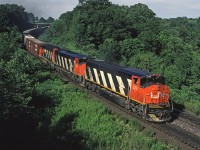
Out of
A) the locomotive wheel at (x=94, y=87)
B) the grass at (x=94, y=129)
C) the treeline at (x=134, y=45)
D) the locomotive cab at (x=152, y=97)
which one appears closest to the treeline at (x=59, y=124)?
the grass at (x=94, y=129)

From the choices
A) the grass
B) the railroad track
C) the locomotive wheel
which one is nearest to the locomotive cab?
the railroad track

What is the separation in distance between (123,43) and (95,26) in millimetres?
11851

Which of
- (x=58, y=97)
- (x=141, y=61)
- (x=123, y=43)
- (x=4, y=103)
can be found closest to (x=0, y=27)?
(x=123, y=43)

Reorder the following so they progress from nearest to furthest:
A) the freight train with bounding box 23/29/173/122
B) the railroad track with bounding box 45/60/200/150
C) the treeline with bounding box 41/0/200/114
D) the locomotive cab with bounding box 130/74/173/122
Result: the railroad track with bounding box 45/60/200/150
the locomotive cab with bounding box 130/74/173/122
the freight train with bounding box 23/29/173/122
the treeline with bounding box 41/0/200/114

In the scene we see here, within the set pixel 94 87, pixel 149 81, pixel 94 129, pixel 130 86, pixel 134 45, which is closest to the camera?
pixel 94 129

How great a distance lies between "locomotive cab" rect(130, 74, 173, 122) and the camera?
21792 mm

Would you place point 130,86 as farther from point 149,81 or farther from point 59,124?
point 59,124

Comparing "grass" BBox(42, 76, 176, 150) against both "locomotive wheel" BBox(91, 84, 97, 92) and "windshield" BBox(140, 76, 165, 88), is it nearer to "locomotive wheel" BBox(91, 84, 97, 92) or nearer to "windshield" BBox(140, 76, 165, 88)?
"windshield" BBox(140, 76, 165, 88)

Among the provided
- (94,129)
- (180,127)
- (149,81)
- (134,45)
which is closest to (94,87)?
(149,81)

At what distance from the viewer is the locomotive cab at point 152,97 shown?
2179 centimetres

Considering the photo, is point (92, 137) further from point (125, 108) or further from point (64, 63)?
point (64, 63)

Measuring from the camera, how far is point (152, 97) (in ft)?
71.8

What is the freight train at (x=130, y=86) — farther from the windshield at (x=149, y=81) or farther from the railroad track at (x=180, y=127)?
the railroad track at (x=180, y=127)

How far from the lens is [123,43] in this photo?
65375mm
